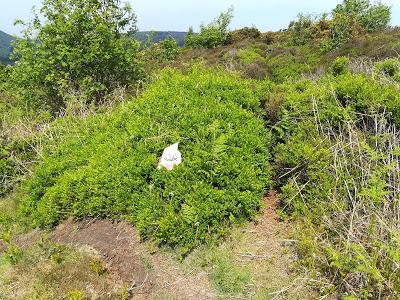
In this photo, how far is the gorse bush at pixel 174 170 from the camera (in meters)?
5.13

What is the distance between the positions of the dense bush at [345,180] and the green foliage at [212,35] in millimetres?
35574

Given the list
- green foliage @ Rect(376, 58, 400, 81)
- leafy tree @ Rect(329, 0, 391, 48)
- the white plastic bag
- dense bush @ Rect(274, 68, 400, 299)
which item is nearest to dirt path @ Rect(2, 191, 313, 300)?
dense bush @ Rect(274, 68, 400, 299)

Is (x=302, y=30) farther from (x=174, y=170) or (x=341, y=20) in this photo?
(x=174, y=170)

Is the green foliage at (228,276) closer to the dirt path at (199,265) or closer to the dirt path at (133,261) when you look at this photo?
the dirt path at (199,265)

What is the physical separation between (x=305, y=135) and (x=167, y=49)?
32.7 meters

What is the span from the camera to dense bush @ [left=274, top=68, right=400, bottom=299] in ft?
12.8

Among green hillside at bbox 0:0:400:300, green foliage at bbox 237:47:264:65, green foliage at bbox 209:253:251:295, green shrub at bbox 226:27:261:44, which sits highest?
green shrub at bbox 226:27:261:44

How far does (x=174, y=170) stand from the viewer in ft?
18.1

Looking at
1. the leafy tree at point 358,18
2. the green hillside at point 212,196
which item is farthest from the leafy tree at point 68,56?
the leafy tree at point 358,18

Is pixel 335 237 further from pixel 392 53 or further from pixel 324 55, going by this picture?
pixel 324 55

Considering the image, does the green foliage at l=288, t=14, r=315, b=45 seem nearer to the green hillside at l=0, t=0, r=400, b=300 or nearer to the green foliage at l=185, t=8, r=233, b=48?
the green foliage at l=185, t=8, r=233, b=48

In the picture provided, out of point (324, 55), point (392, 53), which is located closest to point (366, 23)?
point (324, 55)


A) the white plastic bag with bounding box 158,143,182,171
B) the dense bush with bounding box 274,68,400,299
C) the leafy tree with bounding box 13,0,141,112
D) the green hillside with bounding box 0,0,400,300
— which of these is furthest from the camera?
the leafy tree with bounding box 13,0,141,112

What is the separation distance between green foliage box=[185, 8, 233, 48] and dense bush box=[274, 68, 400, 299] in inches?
1401
